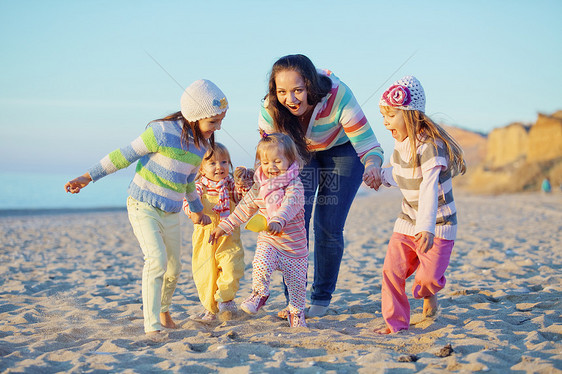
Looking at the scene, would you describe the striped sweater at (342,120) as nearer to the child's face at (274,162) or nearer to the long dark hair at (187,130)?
the child's face at (274,162)

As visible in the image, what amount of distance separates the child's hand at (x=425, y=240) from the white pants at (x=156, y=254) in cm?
166

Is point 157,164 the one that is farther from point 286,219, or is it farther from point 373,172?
point 373,172

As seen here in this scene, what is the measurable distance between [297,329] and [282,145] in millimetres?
1255

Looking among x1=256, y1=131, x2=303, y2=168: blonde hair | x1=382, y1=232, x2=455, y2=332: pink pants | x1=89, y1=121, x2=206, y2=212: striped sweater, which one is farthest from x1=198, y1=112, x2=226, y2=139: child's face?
x1=382, y1=232, x2=455, y2=332: pink pants

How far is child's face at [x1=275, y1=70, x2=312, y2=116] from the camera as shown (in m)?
3.41

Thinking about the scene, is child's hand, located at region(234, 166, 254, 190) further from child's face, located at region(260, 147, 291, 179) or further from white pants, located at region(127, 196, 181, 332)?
white pants, located at region(127, 196, 181, 332)

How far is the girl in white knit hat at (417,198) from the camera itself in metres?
3.12

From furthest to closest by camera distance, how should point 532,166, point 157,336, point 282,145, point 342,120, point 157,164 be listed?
point 532,166 → point 342,120 → point 282,145 → point 157,164 → point 157,336

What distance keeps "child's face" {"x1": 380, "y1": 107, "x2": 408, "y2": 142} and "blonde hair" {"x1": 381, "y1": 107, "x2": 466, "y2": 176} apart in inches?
0.8

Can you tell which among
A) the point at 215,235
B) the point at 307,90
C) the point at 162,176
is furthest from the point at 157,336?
the point at 307,90

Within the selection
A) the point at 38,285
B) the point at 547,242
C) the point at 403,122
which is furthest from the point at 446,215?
the point at 547,242

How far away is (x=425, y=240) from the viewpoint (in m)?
3.09

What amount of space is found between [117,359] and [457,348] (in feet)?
5.95

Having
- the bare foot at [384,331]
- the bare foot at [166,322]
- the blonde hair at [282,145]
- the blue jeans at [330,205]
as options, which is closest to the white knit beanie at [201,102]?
the blonde hair at [282,145]
